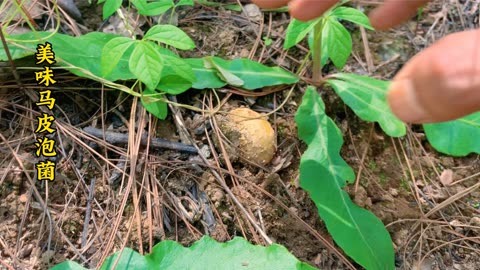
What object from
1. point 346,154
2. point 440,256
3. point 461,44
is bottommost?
point 440,256

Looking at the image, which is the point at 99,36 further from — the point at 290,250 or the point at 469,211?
the point at 469,211

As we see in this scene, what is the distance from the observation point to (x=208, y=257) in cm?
125

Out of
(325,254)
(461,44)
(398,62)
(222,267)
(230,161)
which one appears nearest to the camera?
(461,44)

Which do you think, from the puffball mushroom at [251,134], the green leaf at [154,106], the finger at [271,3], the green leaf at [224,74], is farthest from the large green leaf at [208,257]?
the finger at [271,3]

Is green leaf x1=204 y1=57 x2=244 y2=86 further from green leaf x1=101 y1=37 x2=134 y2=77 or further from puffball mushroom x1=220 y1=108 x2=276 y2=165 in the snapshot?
green leaf x1=101 y1=37 x2=134 y2=77

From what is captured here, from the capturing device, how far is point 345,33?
1.40 meters

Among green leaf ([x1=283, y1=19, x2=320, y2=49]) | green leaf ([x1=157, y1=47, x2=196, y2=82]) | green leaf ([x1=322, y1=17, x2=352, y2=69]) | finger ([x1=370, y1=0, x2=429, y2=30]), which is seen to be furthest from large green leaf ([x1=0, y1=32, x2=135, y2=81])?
finger ([x1=370, y1=0, x2=429, y2=30])

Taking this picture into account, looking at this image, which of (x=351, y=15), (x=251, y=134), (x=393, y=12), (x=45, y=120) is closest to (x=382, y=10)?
A: (x=393, y=12)

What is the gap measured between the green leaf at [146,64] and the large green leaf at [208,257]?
0.41 metres

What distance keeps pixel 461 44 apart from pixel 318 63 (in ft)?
2.96

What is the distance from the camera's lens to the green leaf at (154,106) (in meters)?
1.46

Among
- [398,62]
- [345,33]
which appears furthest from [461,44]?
[398,62]

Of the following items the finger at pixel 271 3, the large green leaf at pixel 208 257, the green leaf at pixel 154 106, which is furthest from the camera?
the green leaf at pixel 154 106

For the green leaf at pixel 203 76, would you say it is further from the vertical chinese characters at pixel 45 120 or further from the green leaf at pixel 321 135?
the vertical chinese characters at pixel 45 120
